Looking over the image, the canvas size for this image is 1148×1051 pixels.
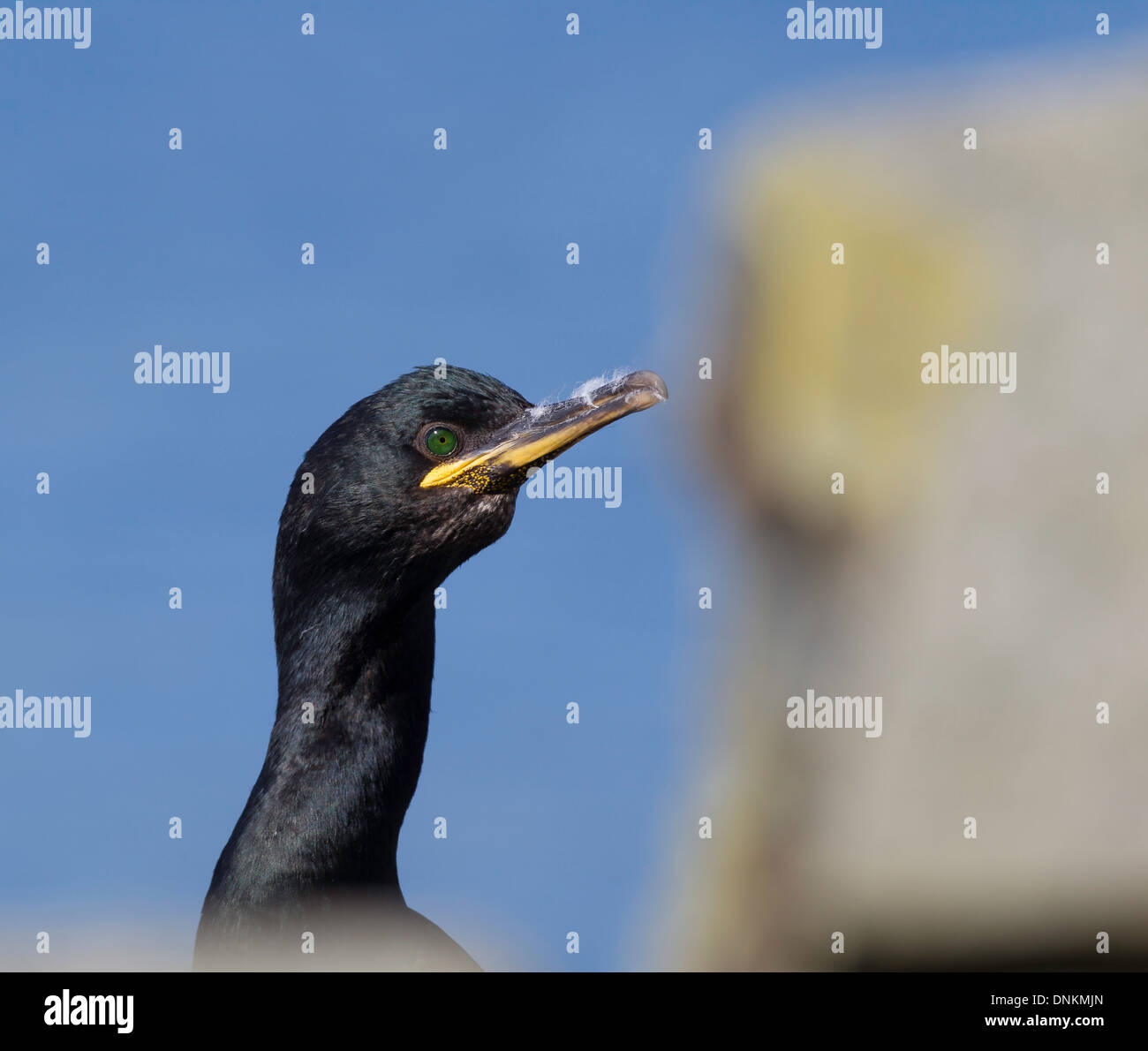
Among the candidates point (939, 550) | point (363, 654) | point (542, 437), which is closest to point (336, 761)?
point (363, 654)

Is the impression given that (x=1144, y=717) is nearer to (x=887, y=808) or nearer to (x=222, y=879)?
(x=887, y=808)

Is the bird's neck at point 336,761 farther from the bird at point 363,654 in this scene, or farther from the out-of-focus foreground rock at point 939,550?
the out-of-focus foreground rock at point 939,550

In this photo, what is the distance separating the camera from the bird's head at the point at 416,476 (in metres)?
4.77

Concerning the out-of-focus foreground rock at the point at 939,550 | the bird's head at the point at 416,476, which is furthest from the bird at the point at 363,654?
the out-of-focus foreground rock at the point at 939,550

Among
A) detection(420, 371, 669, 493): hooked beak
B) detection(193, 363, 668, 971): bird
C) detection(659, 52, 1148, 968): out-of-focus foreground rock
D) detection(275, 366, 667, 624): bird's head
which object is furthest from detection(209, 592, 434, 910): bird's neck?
detection(659, 52, 1148, 968): out-of-focus foreground rock

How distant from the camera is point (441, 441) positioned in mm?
4891

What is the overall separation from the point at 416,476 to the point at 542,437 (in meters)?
0.48

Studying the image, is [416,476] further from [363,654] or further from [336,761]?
[336,761]

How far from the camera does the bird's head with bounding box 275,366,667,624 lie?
4.77 metres

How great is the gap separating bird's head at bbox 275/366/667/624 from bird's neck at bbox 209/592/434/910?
0.15 metres

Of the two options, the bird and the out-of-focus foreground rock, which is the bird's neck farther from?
the out-of-focus foreground rock

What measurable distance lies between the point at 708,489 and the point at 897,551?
2.60 m

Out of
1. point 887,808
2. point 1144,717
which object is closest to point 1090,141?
point 1144,717
